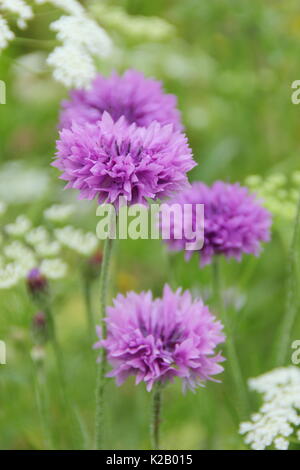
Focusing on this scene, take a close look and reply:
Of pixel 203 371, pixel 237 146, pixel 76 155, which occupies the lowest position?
pixel 203 371

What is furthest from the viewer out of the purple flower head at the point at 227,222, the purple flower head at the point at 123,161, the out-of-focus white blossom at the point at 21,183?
the out-of-focus white blossom at the point at 21,183

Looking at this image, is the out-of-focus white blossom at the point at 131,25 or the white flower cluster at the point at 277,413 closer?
the white flower cluster at the point at 277,413

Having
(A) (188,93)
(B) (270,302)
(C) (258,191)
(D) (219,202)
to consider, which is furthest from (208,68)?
(D) (219,202)

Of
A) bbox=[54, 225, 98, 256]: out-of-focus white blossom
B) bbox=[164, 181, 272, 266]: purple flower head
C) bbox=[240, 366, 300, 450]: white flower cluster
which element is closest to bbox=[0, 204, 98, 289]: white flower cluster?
bbox=[54, 225, 98, 256]: out-of-focus white blossom

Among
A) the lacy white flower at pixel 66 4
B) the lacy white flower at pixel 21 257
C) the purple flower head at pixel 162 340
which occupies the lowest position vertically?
the purple flower head at pixel 162 340

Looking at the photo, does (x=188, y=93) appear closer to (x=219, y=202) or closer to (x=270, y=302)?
(x=270, y=302)

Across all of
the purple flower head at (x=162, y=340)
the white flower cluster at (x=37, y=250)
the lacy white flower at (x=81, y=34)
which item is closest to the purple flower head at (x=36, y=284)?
the white flower cluster at (x=37, y=250)

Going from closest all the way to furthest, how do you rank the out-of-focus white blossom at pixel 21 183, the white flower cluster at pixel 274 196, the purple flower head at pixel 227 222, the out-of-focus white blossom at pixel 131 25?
the purple flower head at pixel 227 222
the white flower cluster at pixel 274 196
the out-of-focus white blossom at pixel 131 25
the out-of-focus white blossom at pixel 21 183

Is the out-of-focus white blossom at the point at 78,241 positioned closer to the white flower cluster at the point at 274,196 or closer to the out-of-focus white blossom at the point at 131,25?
the white flower cluster at the point at 274,196
